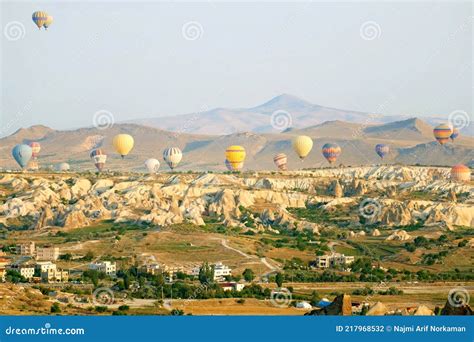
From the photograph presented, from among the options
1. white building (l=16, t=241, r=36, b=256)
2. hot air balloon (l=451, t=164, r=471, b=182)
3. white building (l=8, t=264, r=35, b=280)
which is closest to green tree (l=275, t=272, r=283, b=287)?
white building (l=8, t=264, r=35, b=280)

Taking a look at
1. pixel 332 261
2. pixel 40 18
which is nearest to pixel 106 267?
pixel 332 261

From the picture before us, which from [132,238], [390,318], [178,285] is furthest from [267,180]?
[390,318]

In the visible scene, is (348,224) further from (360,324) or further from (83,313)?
(360,324)

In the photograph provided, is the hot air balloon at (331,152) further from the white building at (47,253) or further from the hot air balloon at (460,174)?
the white building at (47,253)

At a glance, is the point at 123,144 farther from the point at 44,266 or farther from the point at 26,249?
the point at 44,266

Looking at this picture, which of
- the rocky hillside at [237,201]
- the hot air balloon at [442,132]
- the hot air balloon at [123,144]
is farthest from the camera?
the hot air balloon at [442,132]
